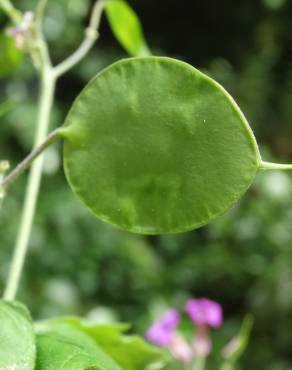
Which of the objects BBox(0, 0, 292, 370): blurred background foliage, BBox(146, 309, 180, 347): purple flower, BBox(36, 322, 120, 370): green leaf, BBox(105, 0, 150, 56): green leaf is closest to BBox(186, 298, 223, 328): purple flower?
BBox(146, 309, 180, 347): purple flower

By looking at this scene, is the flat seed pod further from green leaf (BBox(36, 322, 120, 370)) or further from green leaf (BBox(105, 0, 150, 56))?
green leaf (BBox(105, 0, 150, 56))

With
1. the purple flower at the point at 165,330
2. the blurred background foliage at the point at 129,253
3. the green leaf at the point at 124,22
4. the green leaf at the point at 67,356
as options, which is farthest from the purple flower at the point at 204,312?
the blurred background foliage at the point at 129,253

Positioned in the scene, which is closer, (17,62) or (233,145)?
(233,145)

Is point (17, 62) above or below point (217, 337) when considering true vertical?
above

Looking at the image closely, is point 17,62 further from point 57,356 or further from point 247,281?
point 247,281

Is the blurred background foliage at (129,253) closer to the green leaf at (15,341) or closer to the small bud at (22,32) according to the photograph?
the small bud at (22,32)

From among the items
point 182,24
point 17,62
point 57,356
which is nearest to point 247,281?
point 182,24

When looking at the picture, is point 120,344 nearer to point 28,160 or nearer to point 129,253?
point 28,160
